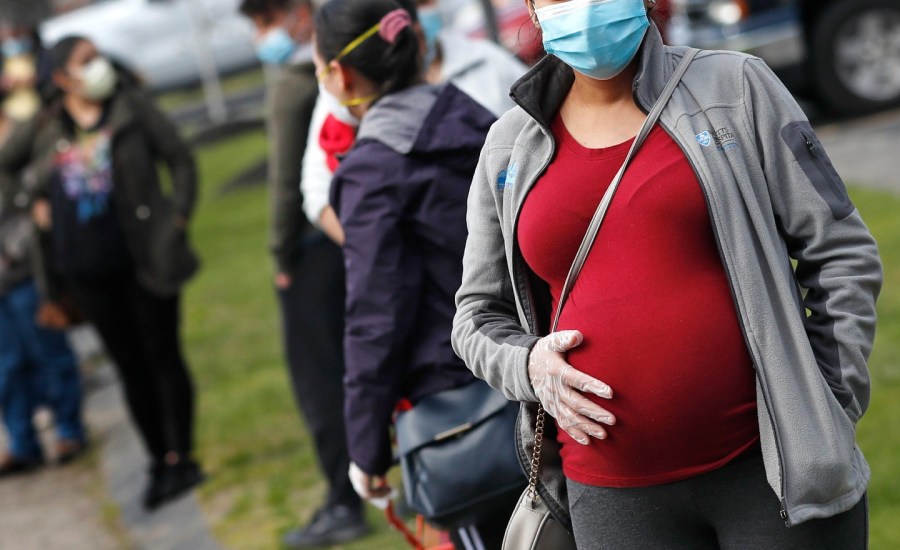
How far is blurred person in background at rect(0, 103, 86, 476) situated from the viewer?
7.54 meters

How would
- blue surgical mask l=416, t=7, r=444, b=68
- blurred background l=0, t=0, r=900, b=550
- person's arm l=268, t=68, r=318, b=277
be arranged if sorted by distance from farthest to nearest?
blurred background l=0, t=0, r=900, b=550, person's arm l=268, t=68, r=318, b=277, blue surgical mask l=416, t=7, r=444, b=68

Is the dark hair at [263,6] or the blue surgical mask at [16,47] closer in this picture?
the dark hair at [263,6]

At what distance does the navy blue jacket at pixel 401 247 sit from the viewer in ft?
10.4

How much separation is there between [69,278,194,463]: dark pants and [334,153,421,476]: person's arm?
3074mm

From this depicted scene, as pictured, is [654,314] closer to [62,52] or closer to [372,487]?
[372,487]

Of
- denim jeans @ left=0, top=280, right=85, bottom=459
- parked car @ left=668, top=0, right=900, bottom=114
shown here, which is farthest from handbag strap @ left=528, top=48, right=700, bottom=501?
parked car @ left=668, top=0, right=900, bottom=114

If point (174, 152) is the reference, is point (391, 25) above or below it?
above

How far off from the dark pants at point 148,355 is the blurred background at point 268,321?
36cm

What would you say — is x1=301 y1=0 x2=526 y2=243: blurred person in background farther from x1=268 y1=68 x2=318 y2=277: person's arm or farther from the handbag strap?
the handbag strap

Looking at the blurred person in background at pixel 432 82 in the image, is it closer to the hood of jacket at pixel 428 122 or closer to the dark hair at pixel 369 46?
the dark hair at pixel 369 46

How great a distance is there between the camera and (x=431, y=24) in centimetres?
464

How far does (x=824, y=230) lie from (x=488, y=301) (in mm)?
704

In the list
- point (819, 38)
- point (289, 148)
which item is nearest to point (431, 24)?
point (289, 148)

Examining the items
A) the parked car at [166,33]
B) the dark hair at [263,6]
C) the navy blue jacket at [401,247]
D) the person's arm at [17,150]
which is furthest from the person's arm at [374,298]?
the parked car at [166,33]
